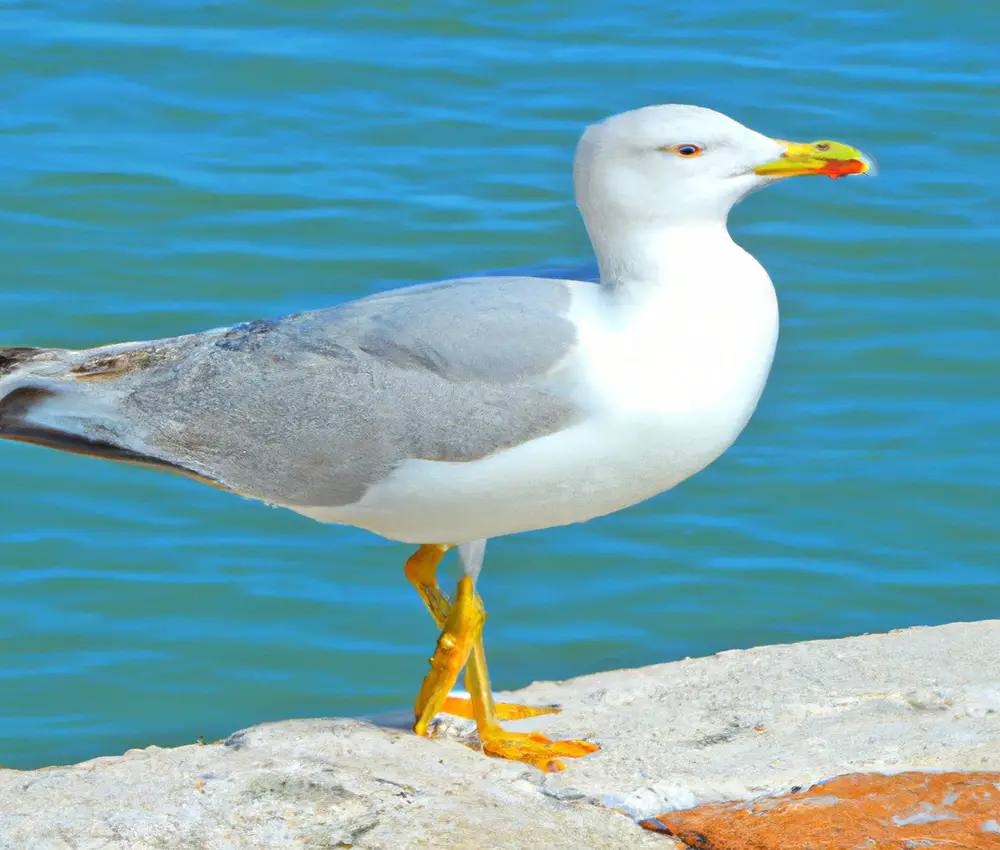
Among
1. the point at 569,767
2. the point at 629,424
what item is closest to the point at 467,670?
the point at 569,767

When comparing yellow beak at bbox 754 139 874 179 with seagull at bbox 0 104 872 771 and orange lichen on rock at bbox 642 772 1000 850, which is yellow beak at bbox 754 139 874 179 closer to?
seagull at bbox 0 104 872 771

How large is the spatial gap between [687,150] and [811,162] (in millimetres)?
337

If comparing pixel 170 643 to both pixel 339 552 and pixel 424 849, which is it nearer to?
pixel 339 552

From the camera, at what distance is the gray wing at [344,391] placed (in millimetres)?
4988

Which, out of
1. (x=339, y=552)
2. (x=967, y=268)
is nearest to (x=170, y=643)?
(x=339, y=552)

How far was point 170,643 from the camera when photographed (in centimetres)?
689

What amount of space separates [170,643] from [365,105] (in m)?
4.93

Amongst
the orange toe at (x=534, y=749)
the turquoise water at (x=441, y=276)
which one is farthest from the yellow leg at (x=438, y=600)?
the turquoise water at (x=441, y=276)

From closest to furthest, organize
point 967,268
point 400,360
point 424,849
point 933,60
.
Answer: point 424,849 < point 400,360 < point 967,268 < point 933,60

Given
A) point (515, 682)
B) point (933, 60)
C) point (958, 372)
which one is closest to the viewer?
point (515, 682)

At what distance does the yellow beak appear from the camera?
505cm

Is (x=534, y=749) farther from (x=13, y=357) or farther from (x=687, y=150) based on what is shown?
(x=13, y=357)

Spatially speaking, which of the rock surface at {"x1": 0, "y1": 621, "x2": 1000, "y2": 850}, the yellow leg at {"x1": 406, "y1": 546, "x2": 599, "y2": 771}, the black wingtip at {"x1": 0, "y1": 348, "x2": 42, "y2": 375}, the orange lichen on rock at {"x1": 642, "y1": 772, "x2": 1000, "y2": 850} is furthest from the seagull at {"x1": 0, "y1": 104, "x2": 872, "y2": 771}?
the orange lichen on rock at {"x1": 642, "y1": 772, "x2": 1000, "y2": 850}

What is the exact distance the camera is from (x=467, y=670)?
5.77m
